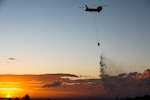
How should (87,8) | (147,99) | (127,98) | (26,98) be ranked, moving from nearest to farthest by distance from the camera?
(26,98) < (87,8) < (147,99) < (127,98)

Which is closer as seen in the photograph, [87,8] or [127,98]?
[87,8]

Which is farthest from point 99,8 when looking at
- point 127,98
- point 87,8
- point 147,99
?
point 127,98

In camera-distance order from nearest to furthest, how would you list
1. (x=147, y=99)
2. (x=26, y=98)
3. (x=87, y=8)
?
(x=26, y=98) → (x=87, y=8) → (x=147, y=99)

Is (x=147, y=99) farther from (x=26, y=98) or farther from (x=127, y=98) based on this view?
(x=26, y=98)

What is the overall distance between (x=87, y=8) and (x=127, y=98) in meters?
55.2

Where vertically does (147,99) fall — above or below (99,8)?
below

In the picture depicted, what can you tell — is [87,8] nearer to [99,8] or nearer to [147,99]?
[99,8]

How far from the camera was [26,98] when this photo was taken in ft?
110

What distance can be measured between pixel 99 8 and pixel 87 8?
79.9 inches

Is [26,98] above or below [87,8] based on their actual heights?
below

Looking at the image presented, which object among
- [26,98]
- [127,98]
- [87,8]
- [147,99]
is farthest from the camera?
[127,98]

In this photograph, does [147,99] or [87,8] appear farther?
[147,99]

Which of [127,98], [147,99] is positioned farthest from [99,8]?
[127,98]

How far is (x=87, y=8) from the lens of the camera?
51.1 metres
